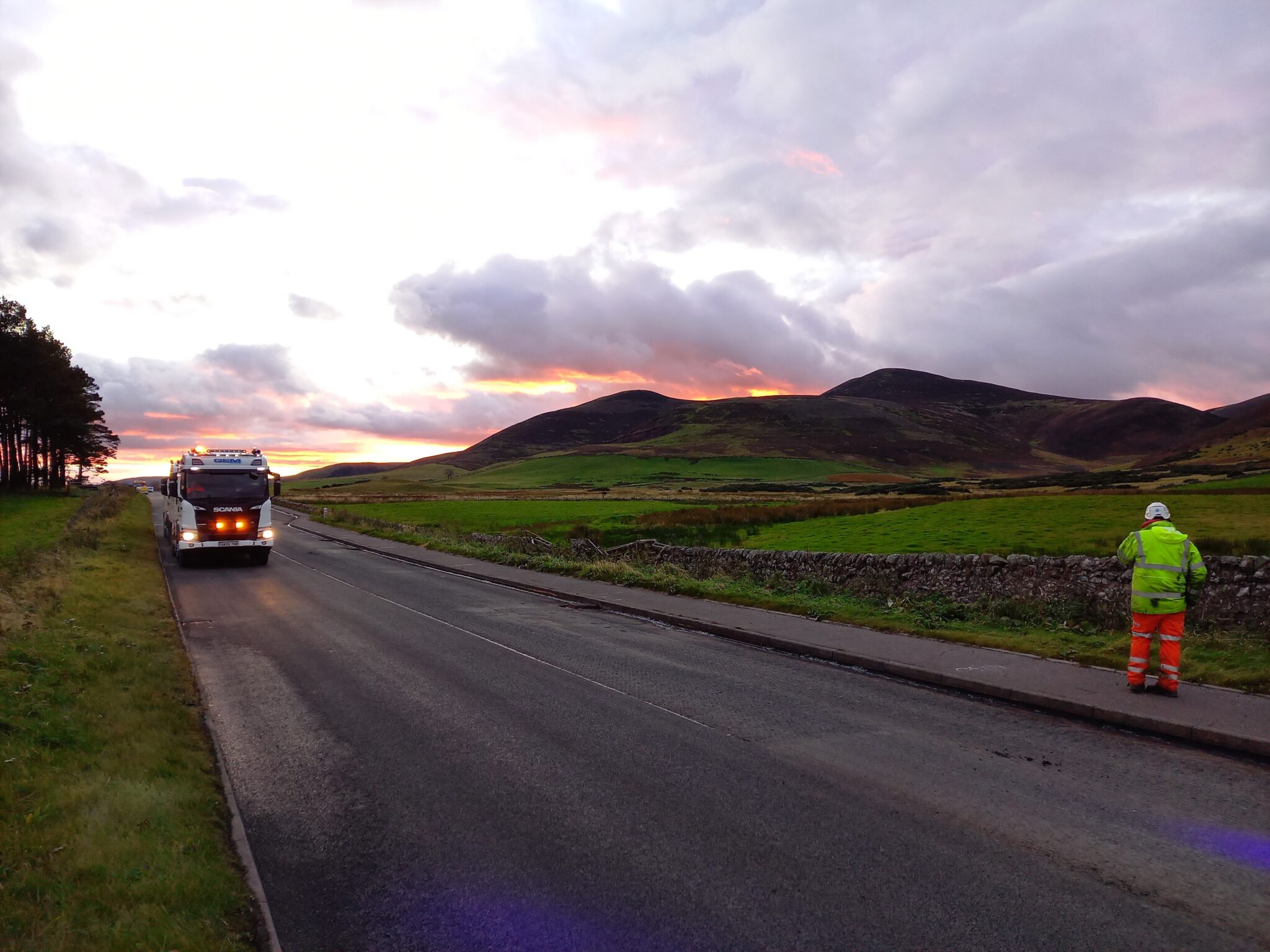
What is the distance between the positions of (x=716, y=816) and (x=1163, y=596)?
236 inches

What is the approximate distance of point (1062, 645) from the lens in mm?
10102

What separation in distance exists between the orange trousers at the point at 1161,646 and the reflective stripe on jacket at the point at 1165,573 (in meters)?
0.11

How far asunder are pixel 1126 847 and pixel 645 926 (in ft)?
11.0

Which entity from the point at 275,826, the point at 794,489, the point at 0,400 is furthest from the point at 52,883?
the point at 794,489

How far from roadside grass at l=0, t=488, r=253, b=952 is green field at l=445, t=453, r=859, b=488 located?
117940mm

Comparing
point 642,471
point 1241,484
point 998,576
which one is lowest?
point 998,576

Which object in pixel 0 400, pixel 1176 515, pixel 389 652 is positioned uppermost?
pixel 0 400

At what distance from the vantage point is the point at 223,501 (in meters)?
22.2

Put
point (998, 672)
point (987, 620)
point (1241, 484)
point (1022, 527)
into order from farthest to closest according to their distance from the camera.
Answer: point (1241, 484) < point (1022, 527) < point (987, 620) < point (998, 672)

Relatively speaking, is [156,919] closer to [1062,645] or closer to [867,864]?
[867,864]

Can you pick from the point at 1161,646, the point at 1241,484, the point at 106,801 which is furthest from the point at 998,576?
the point at 1241,484

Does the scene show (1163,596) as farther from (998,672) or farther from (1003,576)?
(1003,576)

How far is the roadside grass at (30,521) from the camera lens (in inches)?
916

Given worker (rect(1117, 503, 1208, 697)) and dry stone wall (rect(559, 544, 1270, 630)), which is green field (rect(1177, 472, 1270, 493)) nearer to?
dry stone wall (rect(559, 544, 1270, 630))
